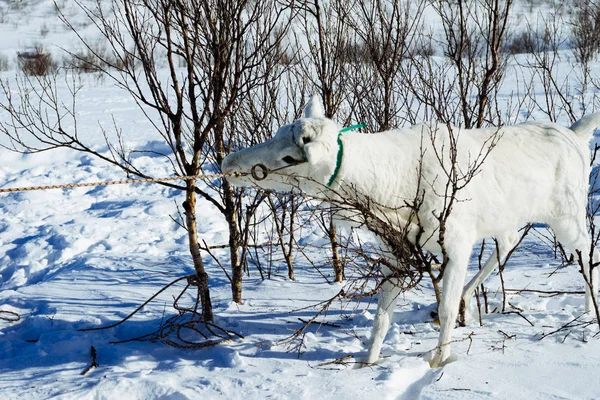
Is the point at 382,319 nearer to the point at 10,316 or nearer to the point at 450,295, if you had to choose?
the point at 450,295

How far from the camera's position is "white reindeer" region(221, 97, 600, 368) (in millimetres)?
3113

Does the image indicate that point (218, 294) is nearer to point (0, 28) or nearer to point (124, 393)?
point (124, 393)

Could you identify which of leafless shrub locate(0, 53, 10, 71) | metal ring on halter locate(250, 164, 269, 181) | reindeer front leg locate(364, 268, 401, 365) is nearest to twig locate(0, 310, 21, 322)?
metal ring on halter locate(250, 164, 269, 181)

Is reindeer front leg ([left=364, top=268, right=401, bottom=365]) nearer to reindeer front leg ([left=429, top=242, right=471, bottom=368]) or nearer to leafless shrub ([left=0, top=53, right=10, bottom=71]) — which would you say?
reindeer front leg ([left=429, top=242, right=471, bottom=368])

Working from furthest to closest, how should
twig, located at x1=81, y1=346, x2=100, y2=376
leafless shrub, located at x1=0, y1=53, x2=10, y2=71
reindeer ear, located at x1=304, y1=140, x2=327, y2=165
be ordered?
leafless shrub, located at x1=0, y1=53, x2=10, y2=71
twig, located at x1=81, y1=346, x2=100, y2=376
reindeer ear, located at x1=304, y1=140, x2=327, y2=165

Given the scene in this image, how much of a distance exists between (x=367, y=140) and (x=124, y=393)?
6.31ft

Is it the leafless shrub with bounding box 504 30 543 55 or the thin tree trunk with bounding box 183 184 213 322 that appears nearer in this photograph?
the thin tree trunk with bounding box 183 184 213 322

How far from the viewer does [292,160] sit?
310cm

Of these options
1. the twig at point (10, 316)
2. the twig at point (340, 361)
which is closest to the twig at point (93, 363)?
the twig at point (10, 316)

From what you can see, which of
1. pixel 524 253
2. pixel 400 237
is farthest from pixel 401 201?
pixel 524 253

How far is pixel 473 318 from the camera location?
428 centimetres

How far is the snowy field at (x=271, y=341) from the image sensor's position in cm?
322

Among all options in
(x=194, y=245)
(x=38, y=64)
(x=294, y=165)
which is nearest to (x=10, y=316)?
(x=194, y=245)

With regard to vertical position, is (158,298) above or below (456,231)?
below
